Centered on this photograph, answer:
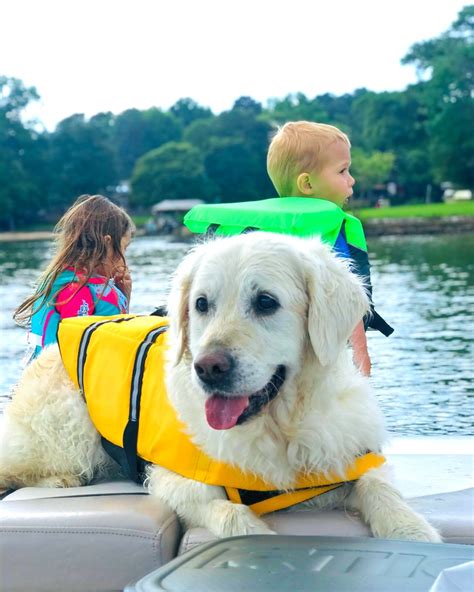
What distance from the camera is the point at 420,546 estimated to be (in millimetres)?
3154

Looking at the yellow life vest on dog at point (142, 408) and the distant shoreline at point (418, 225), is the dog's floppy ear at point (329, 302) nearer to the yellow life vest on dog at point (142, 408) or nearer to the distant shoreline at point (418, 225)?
the yellow life vest on dog at point (142, 408)

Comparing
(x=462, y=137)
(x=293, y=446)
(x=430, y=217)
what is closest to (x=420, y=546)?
(x=293, y=446)

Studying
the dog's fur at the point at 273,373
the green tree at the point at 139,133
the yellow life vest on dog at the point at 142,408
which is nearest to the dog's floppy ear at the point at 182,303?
the dog's fur at the point at 273,373

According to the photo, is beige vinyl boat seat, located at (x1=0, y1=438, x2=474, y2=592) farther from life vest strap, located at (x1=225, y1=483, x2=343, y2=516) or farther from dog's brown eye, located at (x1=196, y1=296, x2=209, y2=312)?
dog's brown eye, located at (x1=196, y1=296, x2=209, y2=312)

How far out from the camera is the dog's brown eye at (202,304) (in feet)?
11.7

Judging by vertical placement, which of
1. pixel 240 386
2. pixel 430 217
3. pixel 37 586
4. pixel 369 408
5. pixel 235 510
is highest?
pixel 240 386

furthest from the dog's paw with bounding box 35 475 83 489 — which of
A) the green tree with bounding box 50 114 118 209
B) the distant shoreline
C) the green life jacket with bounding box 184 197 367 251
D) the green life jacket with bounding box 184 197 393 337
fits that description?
the green tree with bounding box 50 114 118 209

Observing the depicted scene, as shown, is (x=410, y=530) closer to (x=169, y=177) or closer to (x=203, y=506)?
(x=203, y=506)

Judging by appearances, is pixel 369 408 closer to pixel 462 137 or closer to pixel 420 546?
pixel 420 546

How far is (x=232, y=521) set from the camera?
11.6 ft

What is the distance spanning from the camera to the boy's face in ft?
17.2

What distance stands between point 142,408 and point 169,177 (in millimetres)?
107216

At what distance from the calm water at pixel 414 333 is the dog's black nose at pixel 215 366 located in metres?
5.34

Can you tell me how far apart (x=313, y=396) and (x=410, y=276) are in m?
27.6
